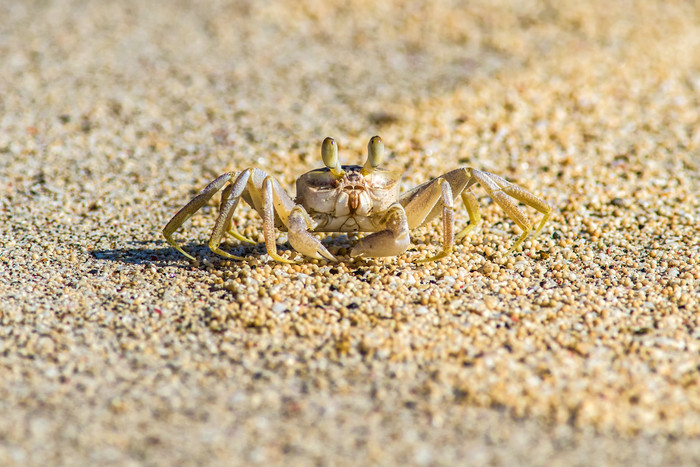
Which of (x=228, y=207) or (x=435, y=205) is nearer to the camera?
(x=228, y=207)

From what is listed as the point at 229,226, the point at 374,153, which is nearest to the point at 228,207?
the point at 229,226

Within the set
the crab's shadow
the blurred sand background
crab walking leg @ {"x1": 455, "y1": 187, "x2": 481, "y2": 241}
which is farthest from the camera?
crab walking leg @ {"x1": 455, "y1": 187, "x2": 481, "y2": 241}

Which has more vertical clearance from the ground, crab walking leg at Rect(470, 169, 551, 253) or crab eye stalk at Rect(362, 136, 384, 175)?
crab eye stalk at Rect(362, 136, 384, 175)

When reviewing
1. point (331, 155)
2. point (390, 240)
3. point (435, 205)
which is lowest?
point (390, 240)

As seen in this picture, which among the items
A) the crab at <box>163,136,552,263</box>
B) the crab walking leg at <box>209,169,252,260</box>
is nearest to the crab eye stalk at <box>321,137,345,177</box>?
the crab at <box>163,136,552,263</box>

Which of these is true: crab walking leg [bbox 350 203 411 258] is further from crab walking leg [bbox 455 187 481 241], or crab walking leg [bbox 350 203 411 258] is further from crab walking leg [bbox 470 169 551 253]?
crab walking leg [bbox 455 187 481 241]

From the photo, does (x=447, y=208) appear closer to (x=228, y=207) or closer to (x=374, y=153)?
(x=374, y=153)

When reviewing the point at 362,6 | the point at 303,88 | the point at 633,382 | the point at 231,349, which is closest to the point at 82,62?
the point at 303,88

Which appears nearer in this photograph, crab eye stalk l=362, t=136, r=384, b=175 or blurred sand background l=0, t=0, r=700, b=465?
blurred sand background l=0, t=0, r=700, b=465
